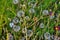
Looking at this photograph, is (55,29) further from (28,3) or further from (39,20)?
(28,3)

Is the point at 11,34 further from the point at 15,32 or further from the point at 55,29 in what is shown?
the point at 55,29

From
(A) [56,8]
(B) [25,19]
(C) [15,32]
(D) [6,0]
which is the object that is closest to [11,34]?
(C) [15,32]

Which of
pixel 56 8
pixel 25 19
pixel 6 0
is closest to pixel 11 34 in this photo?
pixel 25 19

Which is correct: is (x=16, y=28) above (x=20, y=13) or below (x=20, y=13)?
below

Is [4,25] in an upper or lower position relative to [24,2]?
lower

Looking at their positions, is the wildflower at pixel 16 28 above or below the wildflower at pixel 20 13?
below

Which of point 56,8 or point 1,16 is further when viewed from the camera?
point 56,8

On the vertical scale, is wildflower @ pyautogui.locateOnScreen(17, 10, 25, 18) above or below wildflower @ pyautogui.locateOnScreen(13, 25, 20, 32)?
above
